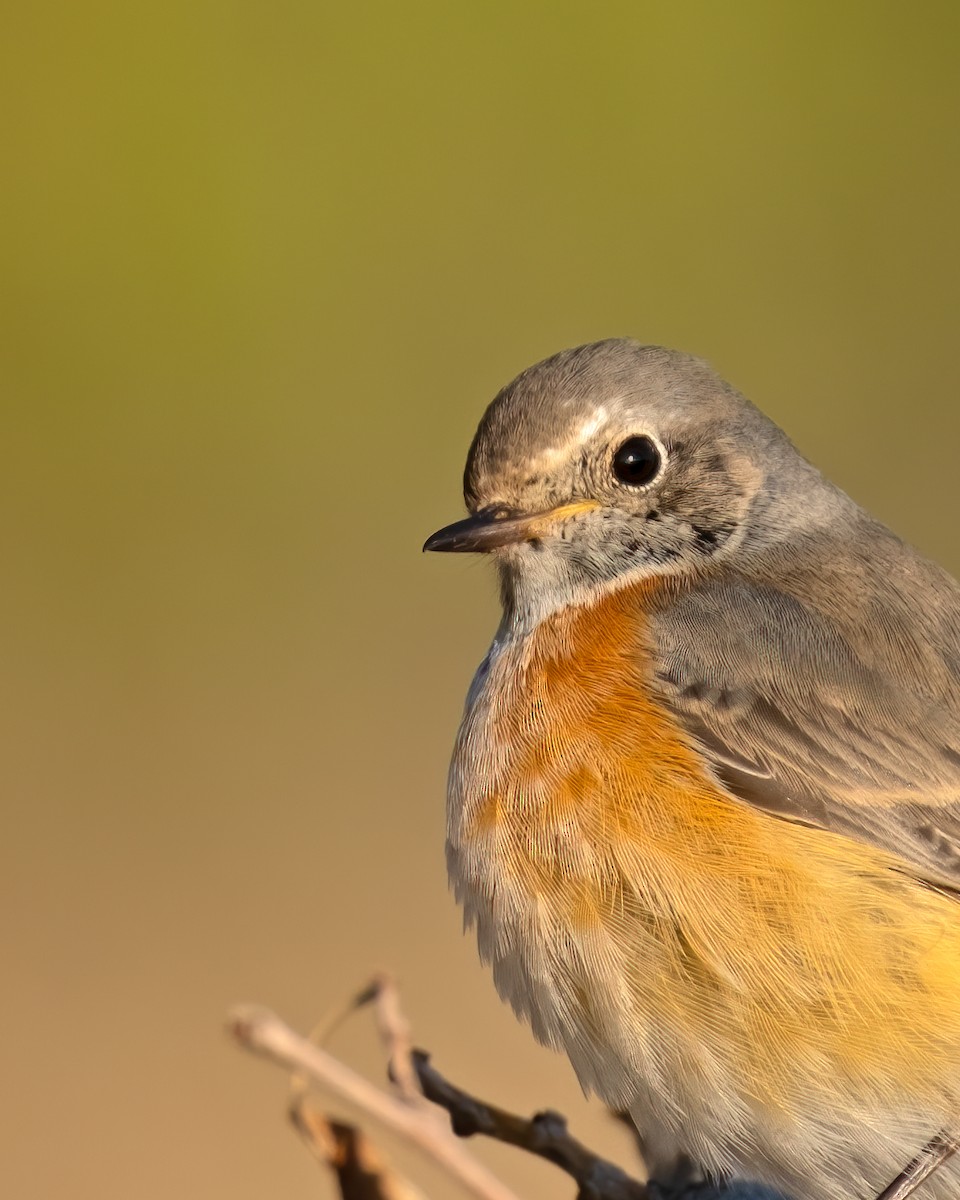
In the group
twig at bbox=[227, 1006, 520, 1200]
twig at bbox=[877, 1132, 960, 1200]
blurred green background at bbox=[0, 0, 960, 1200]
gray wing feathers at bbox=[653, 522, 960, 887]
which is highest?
blurred green background at bbox=[0, 0, 960, 1200]

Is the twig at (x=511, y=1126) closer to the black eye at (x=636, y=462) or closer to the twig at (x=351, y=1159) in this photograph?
the twig at (x=351, y=1159)

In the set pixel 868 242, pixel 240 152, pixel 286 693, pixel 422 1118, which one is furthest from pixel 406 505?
pixel 422 1118

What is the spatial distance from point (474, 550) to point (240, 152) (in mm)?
5177

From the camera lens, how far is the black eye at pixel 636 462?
432 centimetres

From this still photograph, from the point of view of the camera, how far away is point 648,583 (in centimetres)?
427

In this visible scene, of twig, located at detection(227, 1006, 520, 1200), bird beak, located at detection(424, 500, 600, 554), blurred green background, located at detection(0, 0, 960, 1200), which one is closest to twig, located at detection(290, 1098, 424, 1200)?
twig, located at detection(227, 1006, 520, 1200)

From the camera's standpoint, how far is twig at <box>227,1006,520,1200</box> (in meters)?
2.18

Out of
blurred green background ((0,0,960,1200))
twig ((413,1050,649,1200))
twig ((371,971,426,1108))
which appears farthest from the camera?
blurred green background ((0,0,960,1200))

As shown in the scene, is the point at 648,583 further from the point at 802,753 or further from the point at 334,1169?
the point at 334,1169

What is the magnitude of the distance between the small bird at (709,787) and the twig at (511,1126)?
0.25 meters

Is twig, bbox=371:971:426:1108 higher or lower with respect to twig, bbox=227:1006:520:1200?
higher

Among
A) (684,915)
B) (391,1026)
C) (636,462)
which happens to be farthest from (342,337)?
(391,1026)

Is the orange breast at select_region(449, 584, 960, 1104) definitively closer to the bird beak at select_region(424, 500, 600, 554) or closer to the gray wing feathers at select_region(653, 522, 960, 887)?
the gray wing feathers at select_region(653, 522, 960, 887)

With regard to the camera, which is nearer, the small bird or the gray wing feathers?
the small bird
